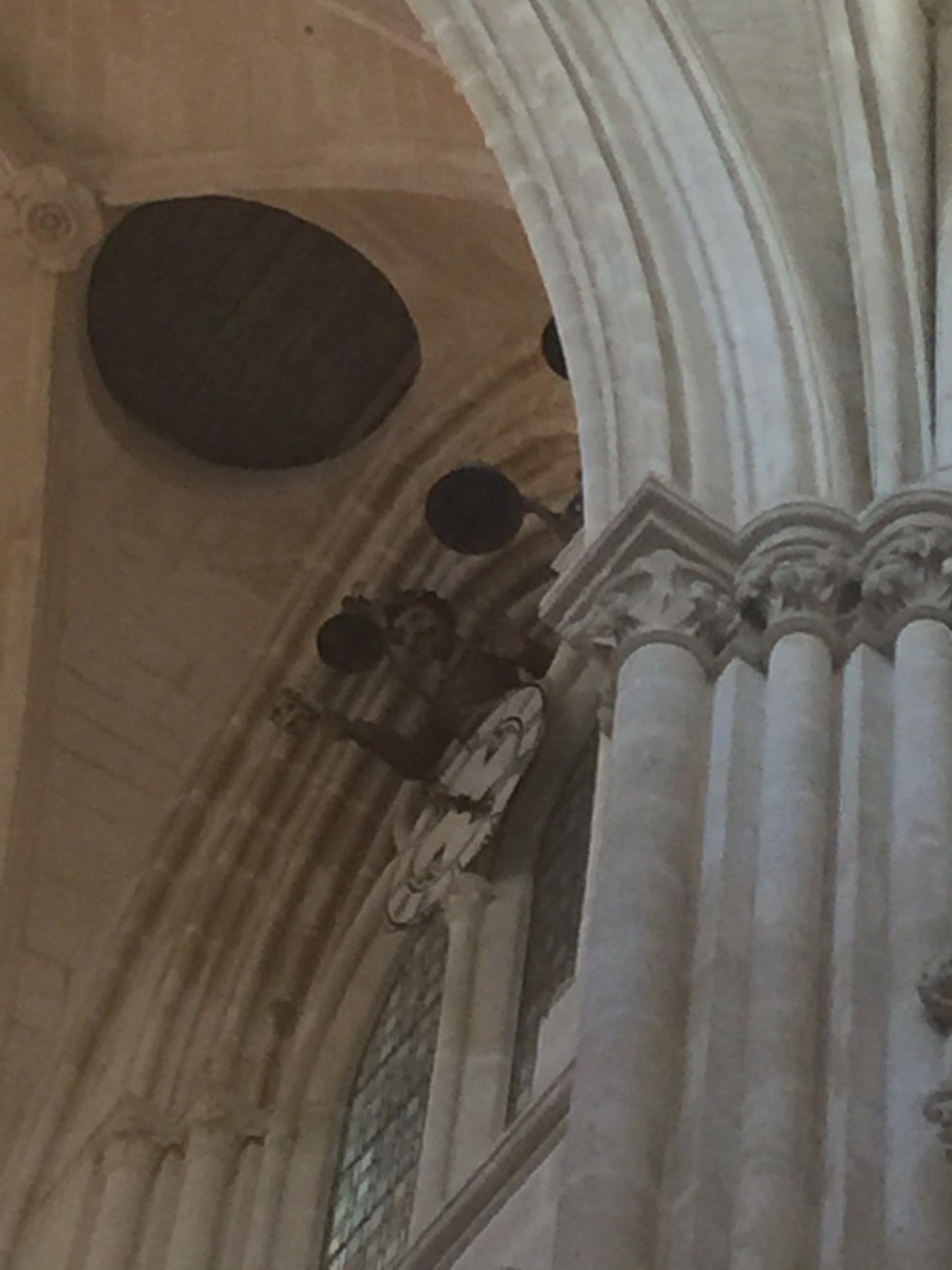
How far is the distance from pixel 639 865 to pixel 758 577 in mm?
762

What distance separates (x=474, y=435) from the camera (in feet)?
36.6

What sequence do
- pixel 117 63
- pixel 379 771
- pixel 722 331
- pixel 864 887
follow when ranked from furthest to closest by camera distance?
pixel 379 771
pixel 117 63
pixel 722 331
pixel 864 887

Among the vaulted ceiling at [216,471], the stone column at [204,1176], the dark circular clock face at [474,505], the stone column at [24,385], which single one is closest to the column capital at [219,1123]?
the stone column at [204,1176]

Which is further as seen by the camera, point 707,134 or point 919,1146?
point 707,134

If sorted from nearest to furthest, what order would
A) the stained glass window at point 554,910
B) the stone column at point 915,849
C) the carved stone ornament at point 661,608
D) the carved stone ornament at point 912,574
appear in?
the stone column at point 915,849
the carved stone ornament at point 912,574
the carved stone ornament at point 661,608
the stained glass window at point 554,910

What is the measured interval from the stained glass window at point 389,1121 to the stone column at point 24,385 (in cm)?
207

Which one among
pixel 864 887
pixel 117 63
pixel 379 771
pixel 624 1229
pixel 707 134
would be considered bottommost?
pixel 624 1229

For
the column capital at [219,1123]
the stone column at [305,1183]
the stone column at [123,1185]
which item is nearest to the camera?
the stone column at [305,1183]

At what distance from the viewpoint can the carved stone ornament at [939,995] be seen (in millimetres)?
4941

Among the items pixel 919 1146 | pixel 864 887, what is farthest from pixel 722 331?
pixel 919 1146

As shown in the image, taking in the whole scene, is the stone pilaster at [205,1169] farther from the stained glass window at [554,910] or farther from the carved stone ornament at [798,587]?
the carved stone ornament at [798,587]

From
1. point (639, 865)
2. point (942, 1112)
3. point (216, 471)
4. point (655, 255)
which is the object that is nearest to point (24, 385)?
point (216, 471)

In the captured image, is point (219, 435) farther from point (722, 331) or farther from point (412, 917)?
point (722, 331)

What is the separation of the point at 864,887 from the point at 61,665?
6914 mm
